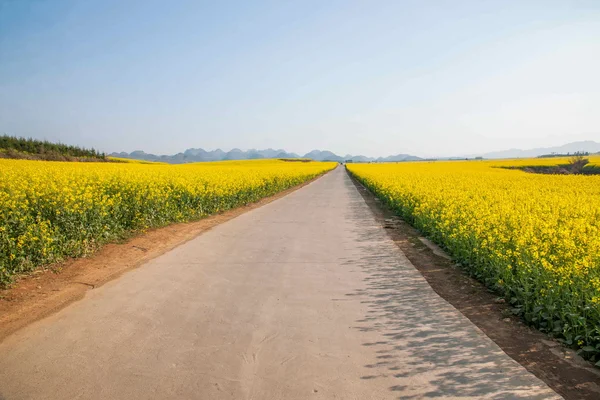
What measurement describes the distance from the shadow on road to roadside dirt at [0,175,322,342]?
14.0 feet

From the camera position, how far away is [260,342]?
167 inches

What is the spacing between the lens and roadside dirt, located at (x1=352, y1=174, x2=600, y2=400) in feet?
12.0

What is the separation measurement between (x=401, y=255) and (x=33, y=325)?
22.1 feet

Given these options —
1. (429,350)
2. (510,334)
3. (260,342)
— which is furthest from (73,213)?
(510,334)

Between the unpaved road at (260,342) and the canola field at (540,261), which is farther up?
the canola field at (540,261)

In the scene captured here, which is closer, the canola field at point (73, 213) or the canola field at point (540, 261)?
the canola field at point (540, 261)

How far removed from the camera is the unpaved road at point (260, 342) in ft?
11.0

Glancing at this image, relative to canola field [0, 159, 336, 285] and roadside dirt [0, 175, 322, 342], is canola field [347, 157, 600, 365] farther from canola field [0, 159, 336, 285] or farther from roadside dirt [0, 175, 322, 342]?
canola field [0, 159, 336, 285]

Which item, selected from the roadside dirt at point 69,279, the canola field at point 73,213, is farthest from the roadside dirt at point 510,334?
the canola field at point 73,213

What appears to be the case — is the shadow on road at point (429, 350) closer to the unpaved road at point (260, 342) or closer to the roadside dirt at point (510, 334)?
the unpaved road at point (260, 342)

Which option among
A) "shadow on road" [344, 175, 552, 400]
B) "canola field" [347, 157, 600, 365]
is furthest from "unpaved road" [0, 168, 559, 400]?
"canola field" [347, 157, 600, 365]

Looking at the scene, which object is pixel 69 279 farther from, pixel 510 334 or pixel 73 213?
pixel 510 334

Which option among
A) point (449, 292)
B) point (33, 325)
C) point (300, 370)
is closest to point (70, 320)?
point (33, 325)

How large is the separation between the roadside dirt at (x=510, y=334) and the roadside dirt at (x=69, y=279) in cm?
570
